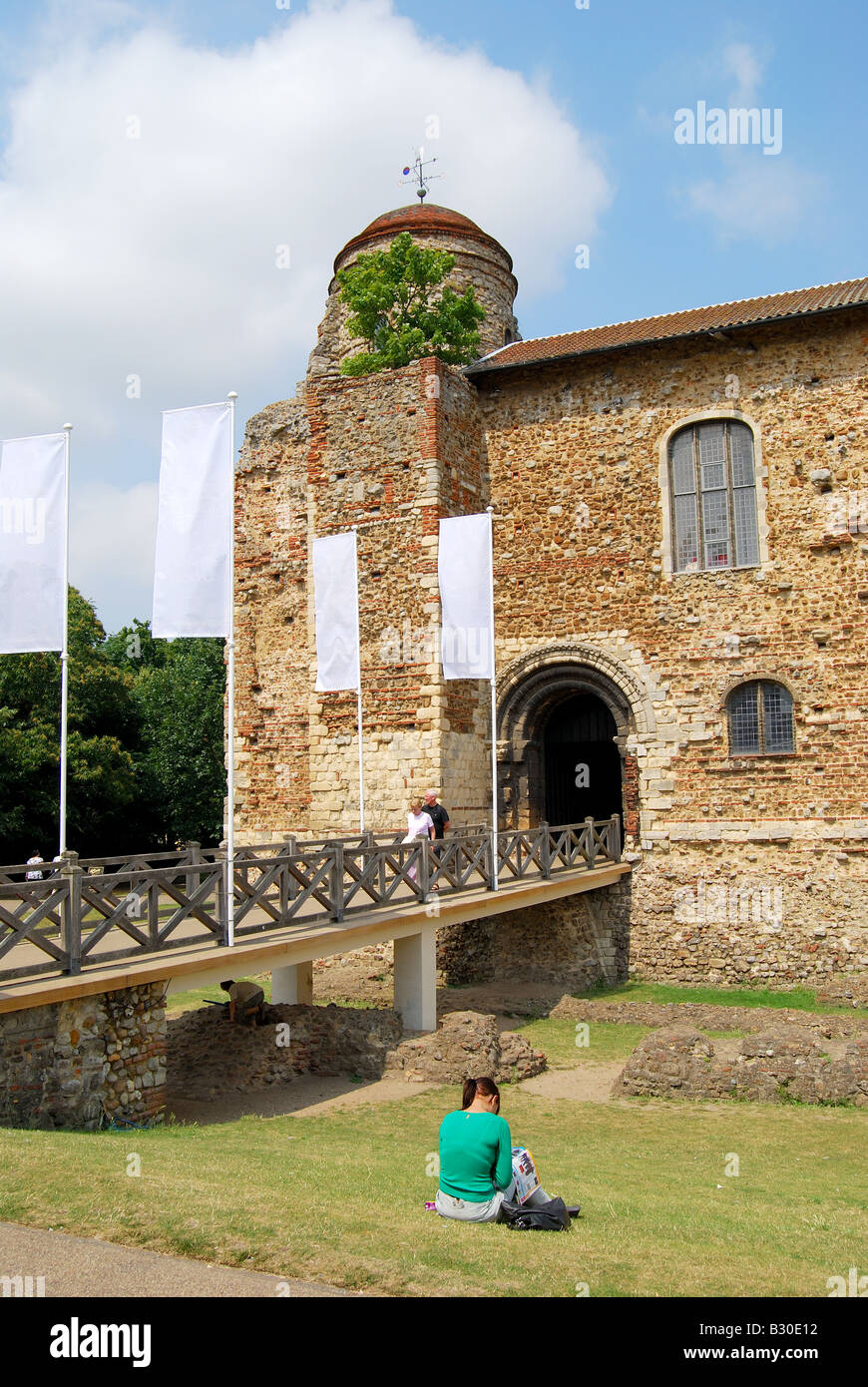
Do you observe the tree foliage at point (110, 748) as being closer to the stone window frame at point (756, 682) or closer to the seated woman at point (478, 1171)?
the stone window frame at point (756, 682)

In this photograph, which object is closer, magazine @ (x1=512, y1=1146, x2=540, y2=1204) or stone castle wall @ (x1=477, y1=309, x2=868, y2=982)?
magazine @ (x1=512, y1=1146, x2=540, y2=1204)

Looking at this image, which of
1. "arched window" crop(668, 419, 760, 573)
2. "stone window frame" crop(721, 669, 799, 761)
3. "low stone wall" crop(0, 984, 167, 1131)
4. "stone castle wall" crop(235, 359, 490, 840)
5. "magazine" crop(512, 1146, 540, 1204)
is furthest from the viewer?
"stone castle wall" crop(235, 359, 490, 840)

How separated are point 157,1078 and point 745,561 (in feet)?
39.9

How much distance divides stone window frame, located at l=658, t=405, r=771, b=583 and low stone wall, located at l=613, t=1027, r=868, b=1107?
26.3 ft

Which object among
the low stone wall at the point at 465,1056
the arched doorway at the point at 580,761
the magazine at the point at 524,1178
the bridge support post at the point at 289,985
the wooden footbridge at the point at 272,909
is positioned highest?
the arched doorway at the point at 580,761

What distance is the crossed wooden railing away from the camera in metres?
8.67

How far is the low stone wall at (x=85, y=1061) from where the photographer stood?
8148mm

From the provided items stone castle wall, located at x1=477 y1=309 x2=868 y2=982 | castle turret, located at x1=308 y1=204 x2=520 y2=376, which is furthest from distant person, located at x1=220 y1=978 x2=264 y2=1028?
castle turret, located at x1=308 y1=204 x2=520 y2=376

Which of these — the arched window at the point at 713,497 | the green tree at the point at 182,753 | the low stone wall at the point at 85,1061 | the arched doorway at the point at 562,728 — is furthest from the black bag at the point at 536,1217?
the green tree at the point at 182,753

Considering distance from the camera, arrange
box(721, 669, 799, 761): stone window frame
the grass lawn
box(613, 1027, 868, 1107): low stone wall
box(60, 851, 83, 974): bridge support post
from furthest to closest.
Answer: box(721, 669, 799, 761): stone window frame → box(613, 1027, 868, 1107): low stone wall → box(60, 851, 83, 974): bridge support post → the grass lawn

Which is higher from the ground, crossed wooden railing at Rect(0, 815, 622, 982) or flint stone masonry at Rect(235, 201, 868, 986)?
flint stone masonry at Rect(235, 201, 868, 986)

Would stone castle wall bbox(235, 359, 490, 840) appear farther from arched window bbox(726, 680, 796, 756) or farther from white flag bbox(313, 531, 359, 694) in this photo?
arched window bbox(726, 680, 796, 756)

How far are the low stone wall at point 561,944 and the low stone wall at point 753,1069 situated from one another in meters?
6.20

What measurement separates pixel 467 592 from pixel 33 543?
5993 millimetres
